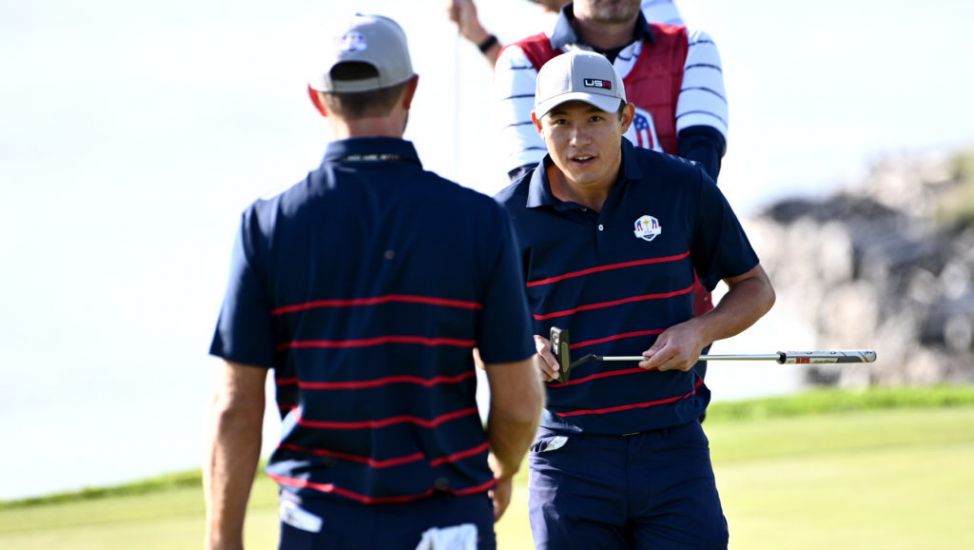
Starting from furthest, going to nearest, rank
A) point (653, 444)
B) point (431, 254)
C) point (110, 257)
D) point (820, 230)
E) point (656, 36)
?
point (110, 257)
point (820, 230)
point (656, 36)
point (653, 444)
point (431, 254)

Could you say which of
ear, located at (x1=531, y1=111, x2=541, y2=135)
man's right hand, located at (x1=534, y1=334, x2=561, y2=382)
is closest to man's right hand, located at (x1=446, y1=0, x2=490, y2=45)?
ear, located at (x1=531, y1=111, x2=541, y2=135)

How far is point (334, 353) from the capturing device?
9.75ft

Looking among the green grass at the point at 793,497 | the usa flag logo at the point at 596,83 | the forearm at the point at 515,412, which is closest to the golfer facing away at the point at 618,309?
the usa flag logo at the point at 596,83

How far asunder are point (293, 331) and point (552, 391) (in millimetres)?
1381

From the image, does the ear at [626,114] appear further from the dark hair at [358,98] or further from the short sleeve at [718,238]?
the dark hair at [358,98]

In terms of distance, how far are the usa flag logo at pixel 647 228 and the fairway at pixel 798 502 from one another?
269 centimetres

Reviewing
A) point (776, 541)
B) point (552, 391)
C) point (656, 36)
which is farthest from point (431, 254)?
point (776, 541)

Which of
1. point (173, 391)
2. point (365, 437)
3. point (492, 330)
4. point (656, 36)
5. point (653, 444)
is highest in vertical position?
point (656, 36)

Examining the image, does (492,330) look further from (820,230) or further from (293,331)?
(820,230)

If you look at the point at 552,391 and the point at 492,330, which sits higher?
the point at 492,330

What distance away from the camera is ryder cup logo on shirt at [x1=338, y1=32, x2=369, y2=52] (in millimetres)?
3029

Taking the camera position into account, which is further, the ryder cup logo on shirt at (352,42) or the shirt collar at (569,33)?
the shirt collar at (569,33)

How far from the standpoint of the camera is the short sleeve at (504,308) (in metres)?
3.01

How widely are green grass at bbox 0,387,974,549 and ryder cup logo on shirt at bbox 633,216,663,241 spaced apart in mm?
2690
